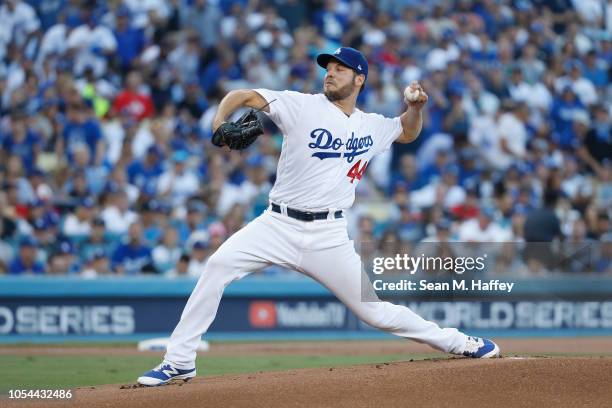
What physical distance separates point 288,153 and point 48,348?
5.78 metres

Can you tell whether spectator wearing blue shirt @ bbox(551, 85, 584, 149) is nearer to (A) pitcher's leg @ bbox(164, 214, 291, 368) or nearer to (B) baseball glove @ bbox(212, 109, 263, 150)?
(A) pitcher's leg @ bbox(164, 214, 291, 368)

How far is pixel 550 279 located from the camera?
1249 cm

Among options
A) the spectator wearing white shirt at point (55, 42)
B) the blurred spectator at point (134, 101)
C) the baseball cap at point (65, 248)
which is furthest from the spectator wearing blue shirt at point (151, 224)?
the spectator wearing white shirt at point (55, 42)

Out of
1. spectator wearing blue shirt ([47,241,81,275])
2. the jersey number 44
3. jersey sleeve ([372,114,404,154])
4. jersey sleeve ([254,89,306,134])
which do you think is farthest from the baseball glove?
spectator wearing blue shirt ([47,241,81,275])

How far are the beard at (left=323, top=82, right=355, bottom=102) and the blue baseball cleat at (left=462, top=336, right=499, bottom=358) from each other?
1.82 m

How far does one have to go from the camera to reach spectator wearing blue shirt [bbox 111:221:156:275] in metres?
13.0

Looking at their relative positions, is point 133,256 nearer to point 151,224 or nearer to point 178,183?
point 151,224

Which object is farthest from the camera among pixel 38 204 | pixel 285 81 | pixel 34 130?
pixel 285 81

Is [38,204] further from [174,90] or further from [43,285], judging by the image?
[174,90]

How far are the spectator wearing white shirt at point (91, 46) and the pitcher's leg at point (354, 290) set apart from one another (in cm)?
984

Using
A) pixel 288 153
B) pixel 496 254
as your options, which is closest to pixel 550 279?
pixel 496 254

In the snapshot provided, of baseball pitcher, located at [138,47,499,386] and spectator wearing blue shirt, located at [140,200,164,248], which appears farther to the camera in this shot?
spectator wearing blue shirt, located at [140,200,164,248]

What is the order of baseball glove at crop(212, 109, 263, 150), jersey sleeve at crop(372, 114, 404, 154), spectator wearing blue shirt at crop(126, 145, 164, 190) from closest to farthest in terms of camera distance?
baseball glove at crop(212, 109, 263, 150) < jersey sleeve at crop(372, 114, 404, 154) < spectator wearing blue shirt at crop(126, 145, 164, 190)

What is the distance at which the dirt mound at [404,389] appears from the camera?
20.9ft
